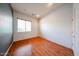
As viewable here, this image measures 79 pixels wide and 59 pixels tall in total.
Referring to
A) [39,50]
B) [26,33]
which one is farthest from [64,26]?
[26,33]

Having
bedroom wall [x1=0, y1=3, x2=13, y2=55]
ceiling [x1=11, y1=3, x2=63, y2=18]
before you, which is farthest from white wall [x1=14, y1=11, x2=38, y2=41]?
bedroom wall [x1=0, y1=3, x2=13, y2=55]

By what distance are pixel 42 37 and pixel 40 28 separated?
592 millimetres

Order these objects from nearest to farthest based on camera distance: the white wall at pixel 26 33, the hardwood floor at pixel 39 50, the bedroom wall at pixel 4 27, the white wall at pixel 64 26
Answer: the bedroom wall at pixel 4 27
the hardwood floor at pixel 39 50
the white wall at pixel 64 26
the white wall at pixel 26 33

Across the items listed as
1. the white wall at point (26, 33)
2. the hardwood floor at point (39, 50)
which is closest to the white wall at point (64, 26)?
the hardwood floor at point (39, 50)

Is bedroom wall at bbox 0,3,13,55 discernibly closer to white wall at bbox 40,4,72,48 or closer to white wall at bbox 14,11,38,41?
white wall at bbox 14,11,38,41

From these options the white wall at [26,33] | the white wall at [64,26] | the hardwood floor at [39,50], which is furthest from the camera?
the white wall at [26,33]

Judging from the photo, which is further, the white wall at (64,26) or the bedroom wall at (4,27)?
the white wall at (64,26)

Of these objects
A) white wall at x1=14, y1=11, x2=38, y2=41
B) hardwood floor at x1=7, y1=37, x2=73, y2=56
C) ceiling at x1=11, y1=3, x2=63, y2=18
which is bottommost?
hardwood floor at x1=7, y1=37, x2=73, y2=56

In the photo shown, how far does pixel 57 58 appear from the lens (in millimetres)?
693

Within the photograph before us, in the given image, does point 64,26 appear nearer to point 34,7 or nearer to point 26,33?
point 34,7

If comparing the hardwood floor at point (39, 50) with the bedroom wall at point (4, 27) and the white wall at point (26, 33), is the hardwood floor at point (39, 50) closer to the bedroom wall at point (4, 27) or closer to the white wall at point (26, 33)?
the white wall at point (26, 33)

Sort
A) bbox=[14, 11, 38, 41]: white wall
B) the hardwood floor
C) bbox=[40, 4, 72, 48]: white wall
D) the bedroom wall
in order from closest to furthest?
the bedroom wall < the hardwood floor < bbox=[40, 4, 72, 48]: white wall < bbox=[14, 11, 38, 41]: white wall

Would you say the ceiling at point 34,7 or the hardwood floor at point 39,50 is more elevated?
the ceiling at point 34,7

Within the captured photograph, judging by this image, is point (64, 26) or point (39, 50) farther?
point (64, 26)
